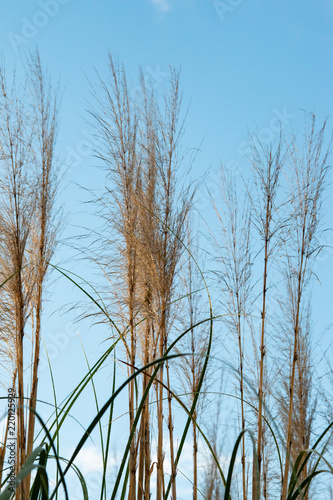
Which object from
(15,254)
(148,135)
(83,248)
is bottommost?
(15,254)

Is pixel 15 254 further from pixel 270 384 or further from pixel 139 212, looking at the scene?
pixel 270 384

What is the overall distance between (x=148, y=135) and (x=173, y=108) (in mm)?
208

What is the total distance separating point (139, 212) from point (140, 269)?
294 millimetres

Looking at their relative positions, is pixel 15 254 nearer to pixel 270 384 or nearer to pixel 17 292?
pixel 17 292

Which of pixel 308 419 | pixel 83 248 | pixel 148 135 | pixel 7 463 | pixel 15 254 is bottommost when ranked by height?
pixel 7 463

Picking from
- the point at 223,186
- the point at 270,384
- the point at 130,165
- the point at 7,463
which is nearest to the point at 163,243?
the point at 130,165

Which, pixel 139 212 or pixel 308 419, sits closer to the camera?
pixel 139 212

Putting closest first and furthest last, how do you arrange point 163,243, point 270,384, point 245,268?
1. point 163,243
2. point 245,268
3. point 270,384

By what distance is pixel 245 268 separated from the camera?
3.51 meters

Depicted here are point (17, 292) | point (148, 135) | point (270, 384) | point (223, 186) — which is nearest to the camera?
point (17, 292)

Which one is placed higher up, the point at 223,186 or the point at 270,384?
the point at 223,186

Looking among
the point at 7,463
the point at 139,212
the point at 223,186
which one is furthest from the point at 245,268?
the point at 7,463

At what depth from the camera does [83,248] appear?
3.31m

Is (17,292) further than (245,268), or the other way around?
(245,268)
